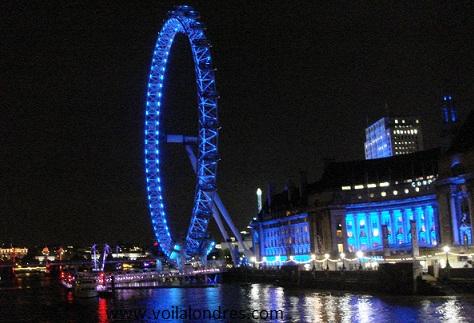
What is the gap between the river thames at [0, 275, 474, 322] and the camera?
5391 centimetres

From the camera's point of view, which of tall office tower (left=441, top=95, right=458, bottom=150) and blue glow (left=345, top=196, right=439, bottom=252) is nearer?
tall office tower (left=441, top=95, right=458, bottom=150)

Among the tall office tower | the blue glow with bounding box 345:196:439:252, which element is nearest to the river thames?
the tall office tower

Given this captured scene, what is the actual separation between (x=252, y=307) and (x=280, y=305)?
249cm

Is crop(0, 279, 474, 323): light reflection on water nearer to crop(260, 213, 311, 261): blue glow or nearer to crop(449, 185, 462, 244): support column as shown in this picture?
crop(449, 185, 462, 244): support column

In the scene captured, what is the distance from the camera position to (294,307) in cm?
6303

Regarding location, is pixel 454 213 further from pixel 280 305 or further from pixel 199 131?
pixel 280 305

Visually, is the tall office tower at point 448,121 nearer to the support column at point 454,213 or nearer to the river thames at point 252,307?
the support column at point 454,213

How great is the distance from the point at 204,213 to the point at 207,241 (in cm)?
954

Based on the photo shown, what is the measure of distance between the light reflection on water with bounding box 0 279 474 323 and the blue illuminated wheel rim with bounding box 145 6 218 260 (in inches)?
524

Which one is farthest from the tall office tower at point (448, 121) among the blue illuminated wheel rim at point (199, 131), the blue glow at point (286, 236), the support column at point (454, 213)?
the blue glow at point (286, 236)

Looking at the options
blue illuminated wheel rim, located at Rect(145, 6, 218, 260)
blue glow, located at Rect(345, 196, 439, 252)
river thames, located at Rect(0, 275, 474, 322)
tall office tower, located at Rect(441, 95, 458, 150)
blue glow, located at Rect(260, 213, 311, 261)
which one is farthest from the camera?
blue glow, located at Rect(260, 213, 311, 261)

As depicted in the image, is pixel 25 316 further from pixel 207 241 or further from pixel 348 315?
pixel 207 241

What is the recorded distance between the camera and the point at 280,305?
6594cm

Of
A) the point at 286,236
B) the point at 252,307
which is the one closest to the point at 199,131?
the point at 252,307
